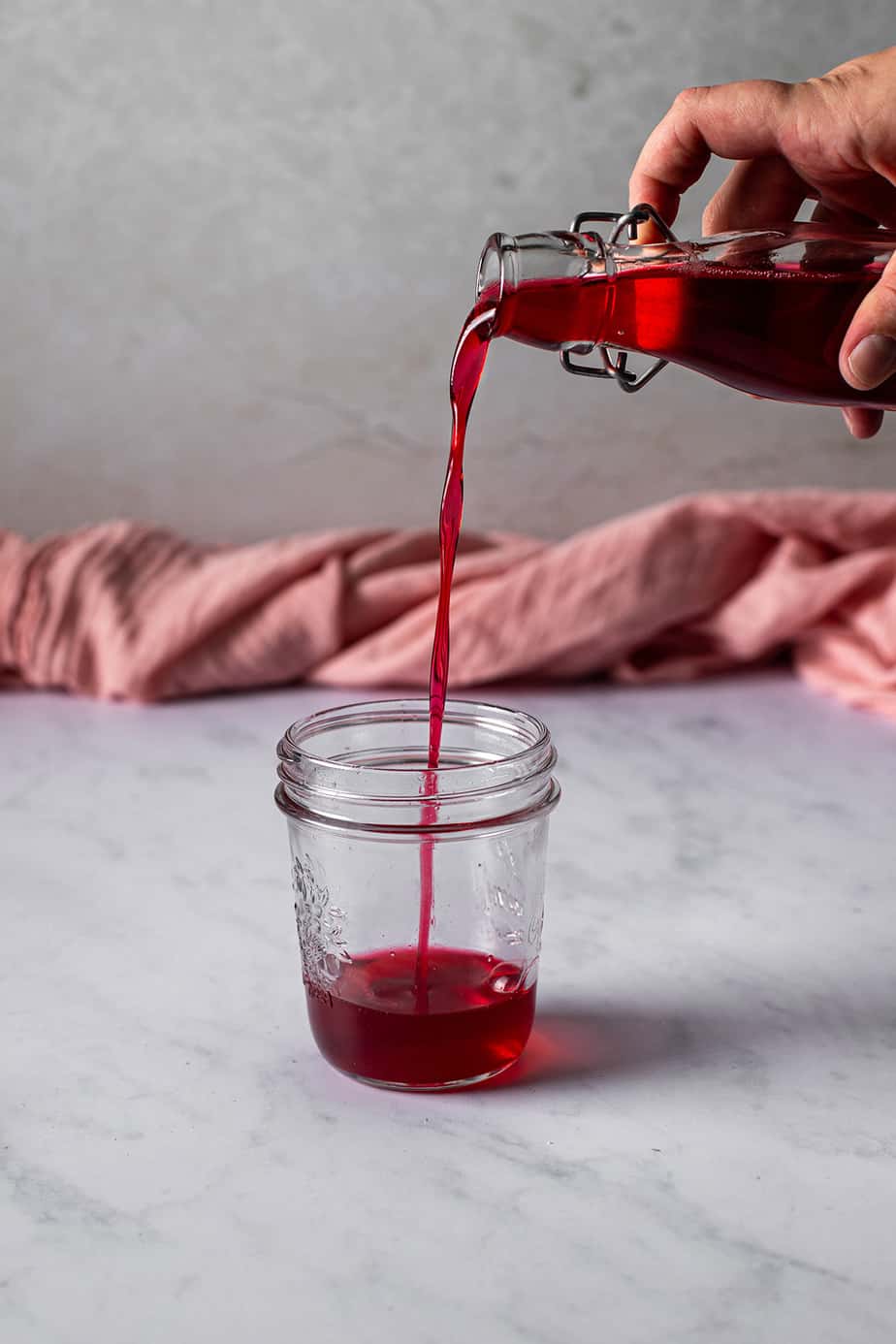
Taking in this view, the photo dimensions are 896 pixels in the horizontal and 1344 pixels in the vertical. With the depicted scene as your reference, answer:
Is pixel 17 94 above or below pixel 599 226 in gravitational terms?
above

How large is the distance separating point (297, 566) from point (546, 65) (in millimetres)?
633

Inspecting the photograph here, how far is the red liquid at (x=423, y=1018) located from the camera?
76 centimetres

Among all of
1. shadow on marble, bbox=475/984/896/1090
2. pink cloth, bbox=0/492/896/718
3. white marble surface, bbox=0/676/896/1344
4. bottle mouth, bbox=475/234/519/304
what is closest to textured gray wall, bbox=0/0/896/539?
pink cloth, bbox=0/492/896/718

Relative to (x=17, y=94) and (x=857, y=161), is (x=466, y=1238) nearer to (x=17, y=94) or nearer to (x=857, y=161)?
(x=857, y=161)

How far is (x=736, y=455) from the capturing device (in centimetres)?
183

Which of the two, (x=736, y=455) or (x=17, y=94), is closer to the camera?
(x=17, y=94)

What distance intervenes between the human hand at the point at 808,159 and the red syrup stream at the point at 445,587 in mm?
198

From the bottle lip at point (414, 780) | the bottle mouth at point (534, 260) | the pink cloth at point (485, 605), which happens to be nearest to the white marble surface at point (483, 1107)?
the bottle lip at point (414, 780)

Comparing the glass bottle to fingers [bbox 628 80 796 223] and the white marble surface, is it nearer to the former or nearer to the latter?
fingers [bbox 628 80 796 223]

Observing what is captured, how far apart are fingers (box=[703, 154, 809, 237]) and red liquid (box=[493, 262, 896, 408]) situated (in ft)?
0.51

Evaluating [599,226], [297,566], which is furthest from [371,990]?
[599,226]

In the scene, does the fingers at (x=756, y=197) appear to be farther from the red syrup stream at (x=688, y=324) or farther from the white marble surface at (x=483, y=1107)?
the white marble surface at (x=483, y=1107)

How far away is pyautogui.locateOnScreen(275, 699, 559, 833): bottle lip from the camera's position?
30.1 inches

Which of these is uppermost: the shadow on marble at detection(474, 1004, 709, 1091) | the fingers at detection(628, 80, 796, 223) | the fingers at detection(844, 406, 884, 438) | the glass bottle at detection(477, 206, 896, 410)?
the fingers at detection(628, 80, 796, 223)
